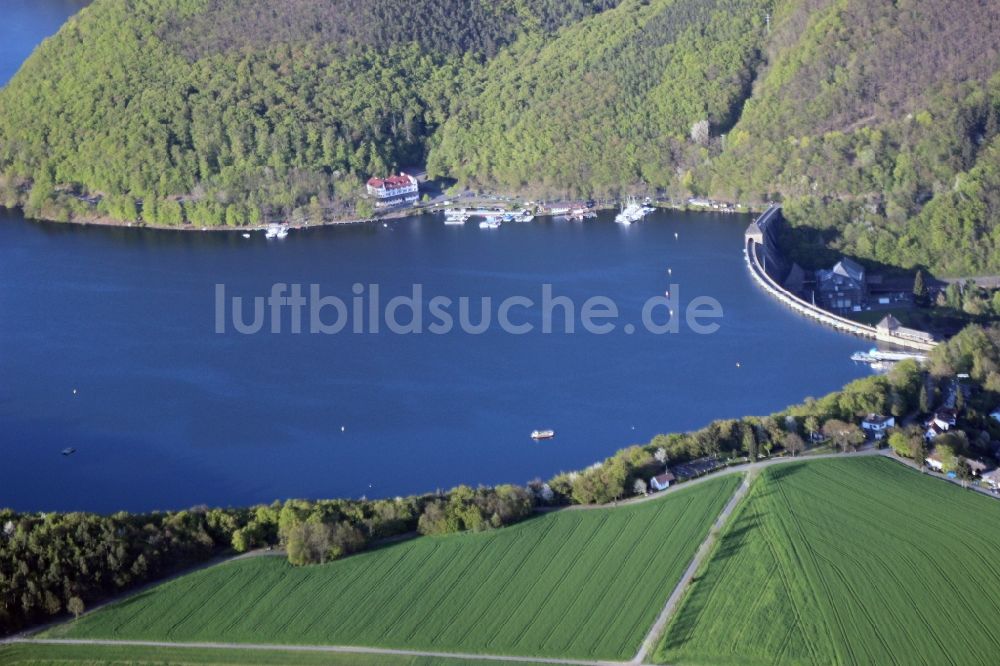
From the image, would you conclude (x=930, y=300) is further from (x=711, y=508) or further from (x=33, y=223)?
(x=33, y=223)

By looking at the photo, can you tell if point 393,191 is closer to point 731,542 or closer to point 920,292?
point 920,292

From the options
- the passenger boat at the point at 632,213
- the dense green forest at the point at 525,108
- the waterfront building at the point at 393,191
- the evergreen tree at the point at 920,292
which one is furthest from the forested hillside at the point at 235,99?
the evergreen tree at the point at 920,292

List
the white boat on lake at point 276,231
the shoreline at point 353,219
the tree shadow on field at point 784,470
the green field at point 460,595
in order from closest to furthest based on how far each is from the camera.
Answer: the green field at point 460,595
the tree shadow on field at point 784,470
the white boat on lake at point 276,231
the shoreline at point 353,219

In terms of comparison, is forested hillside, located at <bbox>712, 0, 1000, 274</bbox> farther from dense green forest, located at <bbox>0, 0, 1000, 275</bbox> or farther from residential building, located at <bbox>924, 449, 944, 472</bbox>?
residential building, located at <bbox>924, 449, 944, 472</bbox>

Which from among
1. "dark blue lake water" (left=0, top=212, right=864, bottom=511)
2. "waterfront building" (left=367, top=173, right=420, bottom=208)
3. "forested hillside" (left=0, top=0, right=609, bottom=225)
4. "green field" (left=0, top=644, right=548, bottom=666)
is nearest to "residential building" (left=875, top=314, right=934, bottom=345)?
"dark blue lake water" (left=0, top=212, right=864, bottom=511)

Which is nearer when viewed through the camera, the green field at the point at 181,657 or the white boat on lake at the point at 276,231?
the green field at the point at 181,657

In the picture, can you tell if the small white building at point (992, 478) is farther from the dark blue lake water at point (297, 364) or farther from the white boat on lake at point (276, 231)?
the white boat on lake at point (276, 231)

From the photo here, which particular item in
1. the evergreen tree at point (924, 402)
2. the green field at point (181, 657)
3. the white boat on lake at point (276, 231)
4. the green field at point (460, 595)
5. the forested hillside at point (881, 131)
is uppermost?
the forested hillside at point (881, 131)
